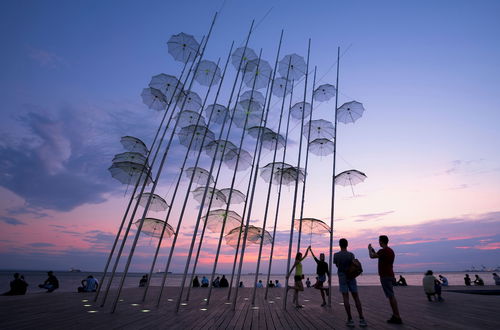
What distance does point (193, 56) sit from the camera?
15.0 metres

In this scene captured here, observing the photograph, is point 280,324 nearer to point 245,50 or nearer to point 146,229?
point 146,229

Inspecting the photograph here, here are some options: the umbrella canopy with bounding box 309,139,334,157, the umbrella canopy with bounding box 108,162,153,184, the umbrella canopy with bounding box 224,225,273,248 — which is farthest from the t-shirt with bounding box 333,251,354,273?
the umbrella canopy with bounding box 108,162,153,184

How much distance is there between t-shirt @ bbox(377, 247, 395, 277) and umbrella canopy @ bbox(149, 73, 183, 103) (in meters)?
12.5

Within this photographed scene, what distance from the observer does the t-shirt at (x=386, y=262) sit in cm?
777

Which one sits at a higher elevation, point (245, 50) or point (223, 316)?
point (245, 50)

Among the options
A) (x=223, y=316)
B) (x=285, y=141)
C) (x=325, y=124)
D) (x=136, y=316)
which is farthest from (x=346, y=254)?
(x=325, y=124)

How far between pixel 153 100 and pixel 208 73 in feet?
11.8

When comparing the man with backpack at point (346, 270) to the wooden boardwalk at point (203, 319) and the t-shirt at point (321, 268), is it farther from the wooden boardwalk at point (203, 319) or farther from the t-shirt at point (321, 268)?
the t-shirt at point (321, 268)

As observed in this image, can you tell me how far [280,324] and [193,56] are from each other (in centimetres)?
1372

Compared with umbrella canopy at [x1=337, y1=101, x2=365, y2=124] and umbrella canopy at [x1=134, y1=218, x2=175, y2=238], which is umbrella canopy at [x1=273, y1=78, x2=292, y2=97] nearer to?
umbrella canopy at [x1=337, y1=101, x2=365, y2=124]

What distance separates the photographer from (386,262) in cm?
783

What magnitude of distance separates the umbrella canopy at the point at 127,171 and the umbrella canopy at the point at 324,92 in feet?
→ 37.3

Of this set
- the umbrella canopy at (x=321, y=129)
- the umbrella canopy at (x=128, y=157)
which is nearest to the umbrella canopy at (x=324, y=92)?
the umbrella canopy at (x=321, y=129)

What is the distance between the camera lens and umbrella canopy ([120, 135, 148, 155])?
14.1 meters
